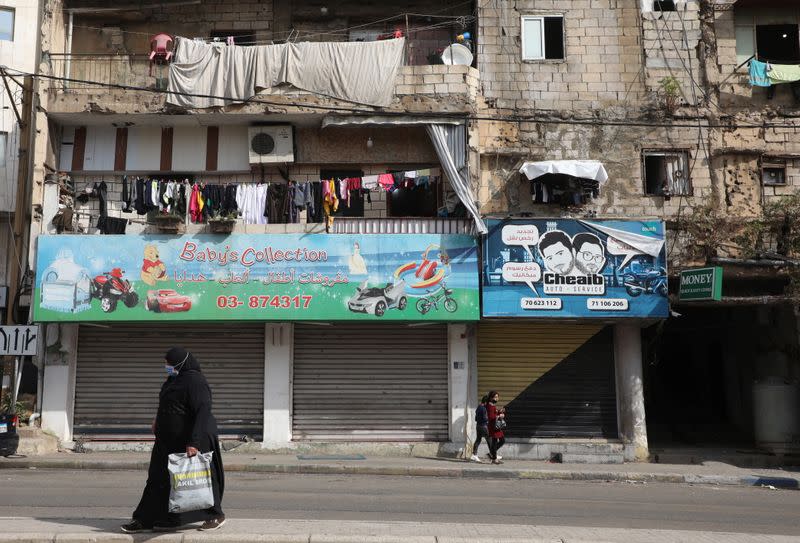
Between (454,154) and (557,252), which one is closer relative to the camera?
(557,252)

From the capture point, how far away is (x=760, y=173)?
1958cm

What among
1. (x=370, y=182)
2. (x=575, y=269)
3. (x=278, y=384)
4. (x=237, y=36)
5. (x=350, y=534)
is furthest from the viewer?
(x=237, y=36)

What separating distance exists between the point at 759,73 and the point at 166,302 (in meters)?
14.9

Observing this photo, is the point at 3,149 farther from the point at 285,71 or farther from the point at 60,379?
the point at 285,71

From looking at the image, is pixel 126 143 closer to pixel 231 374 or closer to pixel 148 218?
pixel 148 218

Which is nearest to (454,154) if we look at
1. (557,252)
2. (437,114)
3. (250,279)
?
(437,114)

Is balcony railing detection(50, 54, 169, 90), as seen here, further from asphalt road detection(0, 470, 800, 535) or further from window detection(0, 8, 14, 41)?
asphalt road detection(0, 470, 800, 535)

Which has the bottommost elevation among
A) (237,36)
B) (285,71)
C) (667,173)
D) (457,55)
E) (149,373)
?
(149,373)

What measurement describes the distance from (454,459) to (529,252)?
4873 mm

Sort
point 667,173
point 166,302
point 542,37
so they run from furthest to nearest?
1. point 542,37
2. point 667,173
3. point 166,302

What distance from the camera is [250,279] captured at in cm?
1777

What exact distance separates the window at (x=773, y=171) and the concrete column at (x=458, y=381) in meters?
8.30

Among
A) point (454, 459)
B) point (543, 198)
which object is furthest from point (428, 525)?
point (543, 198)

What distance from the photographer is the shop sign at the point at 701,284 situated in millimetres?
17016
